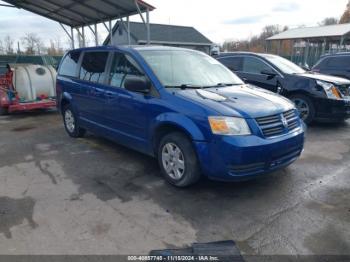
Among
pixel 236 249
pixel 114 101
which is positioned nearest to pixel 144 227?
pixel 236 249

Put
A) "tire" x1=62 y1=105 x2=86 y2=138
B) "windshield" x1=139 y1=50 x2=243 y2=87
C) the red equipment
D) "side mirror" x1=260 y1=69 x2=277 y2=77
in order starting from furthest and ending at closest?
1. the red equipment
2. "side mirror" x1=260 y1=69 x2=277 y2=77
3. "tire" x1=62 y1=105 x2=86 y2=138
4. "windshield" x1=139 y1=50 x2=243 y2=87

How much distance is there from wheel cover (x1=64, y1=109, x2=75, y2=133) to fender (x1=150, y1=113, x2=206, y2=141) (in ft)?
9.55

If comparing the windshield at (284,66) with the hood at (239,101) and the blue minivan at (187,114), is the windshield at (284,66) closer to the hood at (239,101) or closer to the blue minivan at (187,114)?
the blue minivan at (187,114)

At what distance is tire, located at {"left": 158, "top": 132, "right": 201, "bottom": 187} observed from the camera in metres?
3.64

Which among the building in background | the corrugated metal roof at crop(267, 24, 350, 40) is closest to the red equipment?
the building in background

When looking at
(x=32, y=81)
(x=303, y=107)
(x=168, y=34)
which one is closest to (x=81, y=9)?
(x=32, y=81)

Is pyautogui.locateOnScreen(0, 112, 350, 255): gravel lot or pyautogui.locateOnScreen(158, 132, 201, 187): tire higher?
pyautogui.locateOnScreen(158, 132, 201, 187): tire

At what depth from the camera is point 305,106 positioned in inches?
278

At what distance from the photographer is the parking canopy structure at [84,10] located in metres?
10.6

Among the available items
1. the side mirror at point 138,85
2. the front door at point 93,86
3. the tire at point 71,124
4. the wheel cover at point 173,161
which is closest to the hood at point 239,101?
the side mirror at point 138,85

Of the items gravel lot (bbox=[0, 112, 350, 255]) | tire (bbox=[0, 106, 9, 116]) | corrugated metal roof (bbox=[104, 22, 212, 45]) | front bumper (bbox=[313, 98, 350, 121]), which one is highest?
corrugated metal roof (bbox=[104, 22, 212, 45])

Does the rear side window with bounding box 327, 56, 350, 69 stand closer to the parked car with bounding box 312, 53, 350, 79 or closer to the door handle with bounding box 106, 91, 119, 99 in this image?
the parked car with bounding box 312, 53, 350, 79

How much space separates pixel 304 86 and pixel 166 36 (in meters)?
24.7

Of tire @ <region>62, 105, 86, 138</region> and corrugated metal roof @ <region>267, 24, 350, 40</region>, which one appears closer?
tire @ <region>62, 105, 86, 138</region>
